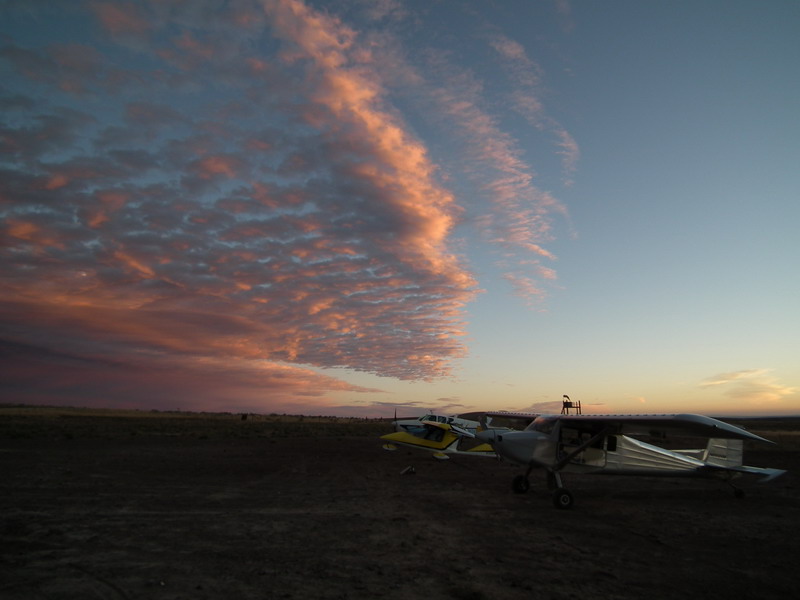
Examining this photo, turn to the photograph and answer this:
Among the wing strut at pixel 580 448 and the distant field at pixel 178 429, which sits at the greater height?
the wing strut at pixel 580 448

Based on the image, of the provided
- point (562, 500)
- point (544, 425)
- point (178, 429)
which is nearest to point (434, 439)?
point (544, 425)

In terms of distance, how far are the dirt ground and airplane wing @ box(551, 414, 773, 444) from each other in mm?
2066

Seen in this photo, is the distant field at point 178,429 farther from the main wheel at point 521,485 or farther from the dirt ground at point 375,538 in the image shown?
the dirt ground at point 375,538

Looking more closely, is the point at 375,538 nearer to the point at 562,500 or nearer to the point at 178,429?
the point at 562,500

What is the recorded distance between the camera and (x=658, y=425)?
39.2ft

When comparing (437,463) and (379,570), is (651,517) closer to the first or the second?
(379,570)

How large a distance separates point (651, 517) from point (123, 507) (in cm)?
1294

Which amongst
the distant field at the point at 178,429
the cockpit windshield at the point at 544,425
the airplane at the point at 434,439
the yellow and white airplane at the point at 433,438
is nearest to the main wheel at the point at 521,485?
the cockpit windshield at the point at 544,425

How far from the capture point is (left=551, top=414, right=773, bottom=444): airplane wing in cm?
1075

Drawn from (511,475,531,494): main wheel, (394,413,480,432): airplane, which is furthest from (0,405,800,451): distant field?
(511,475,531,494): main wheel

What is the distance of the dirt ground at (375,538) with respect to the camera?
6293 millimetres

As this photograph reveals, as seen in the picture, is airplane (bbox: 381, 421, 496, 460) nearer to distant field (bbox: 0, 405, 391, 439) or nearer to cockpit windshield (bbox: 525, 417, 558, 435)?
cockpit windshield (bbox: 525, 417, 558, 435)

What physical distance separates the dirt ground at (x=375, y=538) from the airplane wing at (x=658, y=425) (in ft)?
6.78

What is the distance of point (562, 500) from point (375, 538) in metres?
5.96
